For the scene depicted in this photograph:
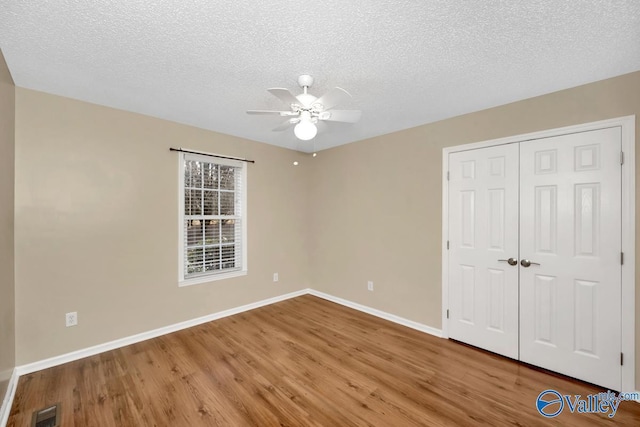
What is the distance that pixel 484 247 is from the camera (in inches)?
110

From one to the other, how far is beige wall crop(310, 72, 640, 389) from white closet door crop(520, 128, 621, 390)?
17 centimetres

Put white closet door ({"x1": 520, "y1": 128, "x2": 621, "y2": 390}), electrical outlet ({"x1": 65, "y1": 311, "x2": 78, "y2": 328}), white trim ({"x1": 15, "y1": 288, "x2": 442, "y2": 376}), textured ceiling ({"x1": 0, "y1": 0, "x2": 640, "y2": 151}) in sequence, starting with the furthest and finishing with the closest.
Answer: electrical outlet ({"x1": 65, "y1": 311, "x2": 78, "y2": 328}) < white trim ({"x1": 15, "y1": 288, "x2": 442, "y2": 376}) < white closet door ({"x1": 520, "y1": 128, "x2": 621, "y2": 390}) < textured ceiling ({"x1": 0, "y1": 0, "x2": 640, "y2": 151})

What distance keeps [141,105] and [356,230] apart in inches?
122

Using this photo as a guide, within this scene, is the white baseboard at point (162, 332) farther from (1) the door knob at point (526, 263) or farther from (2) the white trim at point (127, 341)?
(1) the door knob at point (526, 263)

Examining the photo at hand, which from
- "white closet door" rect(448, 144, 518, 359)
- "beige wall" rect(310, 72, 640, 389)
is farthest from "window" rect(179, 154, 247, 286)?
"white closet door" rect(448, 144, 518, 359)

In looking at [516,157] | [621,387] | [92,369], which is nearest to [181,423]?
[92,369]

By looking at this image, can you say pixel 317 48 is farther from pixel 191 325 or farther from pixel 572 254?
pixel 191 325

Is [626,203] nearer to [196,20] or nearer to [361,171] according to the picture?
[361,171]

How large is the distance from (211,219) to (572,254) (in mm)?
3990

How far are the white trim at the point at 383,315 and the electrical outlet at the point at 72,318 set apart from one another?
311 centimetres

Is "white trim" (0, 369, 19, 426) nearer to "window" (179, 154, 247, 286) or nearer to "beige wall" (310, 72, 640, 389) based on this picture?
"window" (179, 154, 247, 286)

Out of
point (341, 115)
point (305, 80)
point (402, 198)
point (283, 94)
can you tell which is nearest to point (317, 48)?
point (305, 80)

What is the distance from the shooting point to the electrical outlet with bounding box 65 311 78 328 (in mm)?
2541

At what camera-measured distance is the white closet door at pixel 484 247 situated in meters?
2.62
